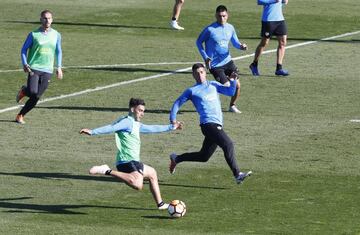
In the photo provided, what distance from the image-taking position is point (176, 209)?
19609 millimetres

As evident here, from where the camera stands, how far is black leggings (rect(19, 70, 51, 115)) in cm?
2744

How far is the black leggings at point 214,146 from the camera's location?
2175 cm

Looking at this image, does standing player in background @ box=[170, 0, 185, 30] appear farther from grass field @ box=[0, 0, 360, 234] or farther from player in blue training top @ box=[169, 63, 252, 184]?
player in blue training top @ box=[169, 63, 252, 184]

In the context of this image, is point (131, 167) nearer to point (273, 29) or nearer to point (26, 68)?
point (26, 68)

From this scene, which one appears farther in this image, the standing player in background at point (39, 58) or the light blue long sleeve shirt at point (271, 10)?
the light blue long sleeve shirt at point (271, 10)

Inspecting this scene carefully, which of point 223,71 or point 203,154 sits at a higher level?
point 203,154

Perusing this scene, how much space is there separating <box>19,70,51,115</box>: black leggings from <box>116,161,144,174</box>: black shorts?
24.9 ft

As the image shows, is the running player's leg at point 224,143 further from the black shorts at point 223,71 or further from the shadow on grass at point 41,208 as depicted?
the black shorts at point 223,71

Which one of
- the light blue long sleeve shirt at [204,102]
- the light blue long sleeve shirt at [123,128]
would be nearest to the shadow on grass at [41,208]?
the light blue long sleeve shirt at [123,128]

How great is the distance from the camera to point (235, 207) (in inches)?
806

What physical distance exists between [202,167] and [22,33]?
59.5ft

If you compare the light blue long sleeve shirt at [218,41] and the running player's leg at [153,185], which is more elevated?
the running player's leg at [153,185]

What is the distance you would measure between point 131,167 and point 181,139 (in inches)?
242

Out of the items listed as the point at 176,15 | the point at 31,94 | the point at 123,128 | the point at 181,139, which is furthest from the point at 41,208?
the point at 176,15
